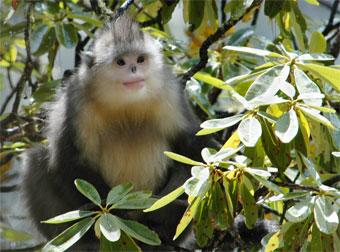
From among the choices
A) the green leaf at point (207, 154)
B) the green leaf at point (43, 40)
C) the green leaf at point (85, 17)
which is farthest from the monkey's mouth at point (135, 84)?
the green leaf at point (207, 154)

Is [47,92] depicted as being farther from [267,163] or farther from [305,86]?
[305,86]

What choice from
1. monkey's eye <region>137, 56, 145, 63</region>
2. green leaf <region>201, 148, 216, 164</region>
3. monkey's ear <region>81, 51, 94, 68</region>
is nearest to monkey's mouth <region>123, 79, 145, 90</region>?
monkey's eye <region>137, 56, 145, 63</region>

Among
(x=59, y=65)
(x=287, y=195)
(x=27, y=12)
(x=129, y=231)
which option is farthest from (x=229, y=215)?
(x=59, y=65)

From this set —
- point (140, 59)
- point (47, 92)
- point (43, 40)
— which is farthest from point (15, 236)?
point (140, 59)

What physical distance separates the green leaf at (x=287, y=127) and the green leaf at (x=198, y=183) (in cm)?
19

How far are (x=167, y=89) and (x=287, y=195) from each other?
1038 millimetres

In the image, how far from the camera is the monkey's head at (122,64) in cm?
209

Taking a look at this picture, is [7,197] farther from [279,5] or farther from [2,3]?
[279,5]

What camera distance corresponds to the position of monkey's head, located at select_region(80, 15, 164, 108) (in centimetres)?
209

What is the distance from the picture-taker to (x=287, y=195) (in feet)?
4.19

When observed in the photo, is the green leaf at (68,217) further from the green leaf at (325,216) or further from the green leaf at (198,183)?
the green leaf at (325,216)

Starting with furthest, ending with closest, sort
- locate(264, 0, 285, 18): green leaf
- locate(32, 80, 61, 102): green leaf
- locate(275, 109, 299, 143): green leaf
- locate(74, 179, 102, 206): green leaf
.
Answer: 1. locate(32, 80, 61, 102): green leaf
2. locate(264, 0, 285, 18): green leaf
3. locate(74, 179, 102, 206): green leaf
4. locate(275, 109, 299, 143): green leaf

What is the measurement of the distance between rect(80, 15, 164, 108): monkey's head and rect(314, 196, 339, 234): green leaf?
1.00 m

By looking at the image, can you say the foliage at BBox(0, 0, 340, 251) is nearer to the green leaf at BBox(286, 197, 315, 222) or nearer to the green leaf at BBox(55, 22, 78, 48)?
the green leaf at BBox(286, 197, 315, 222)
